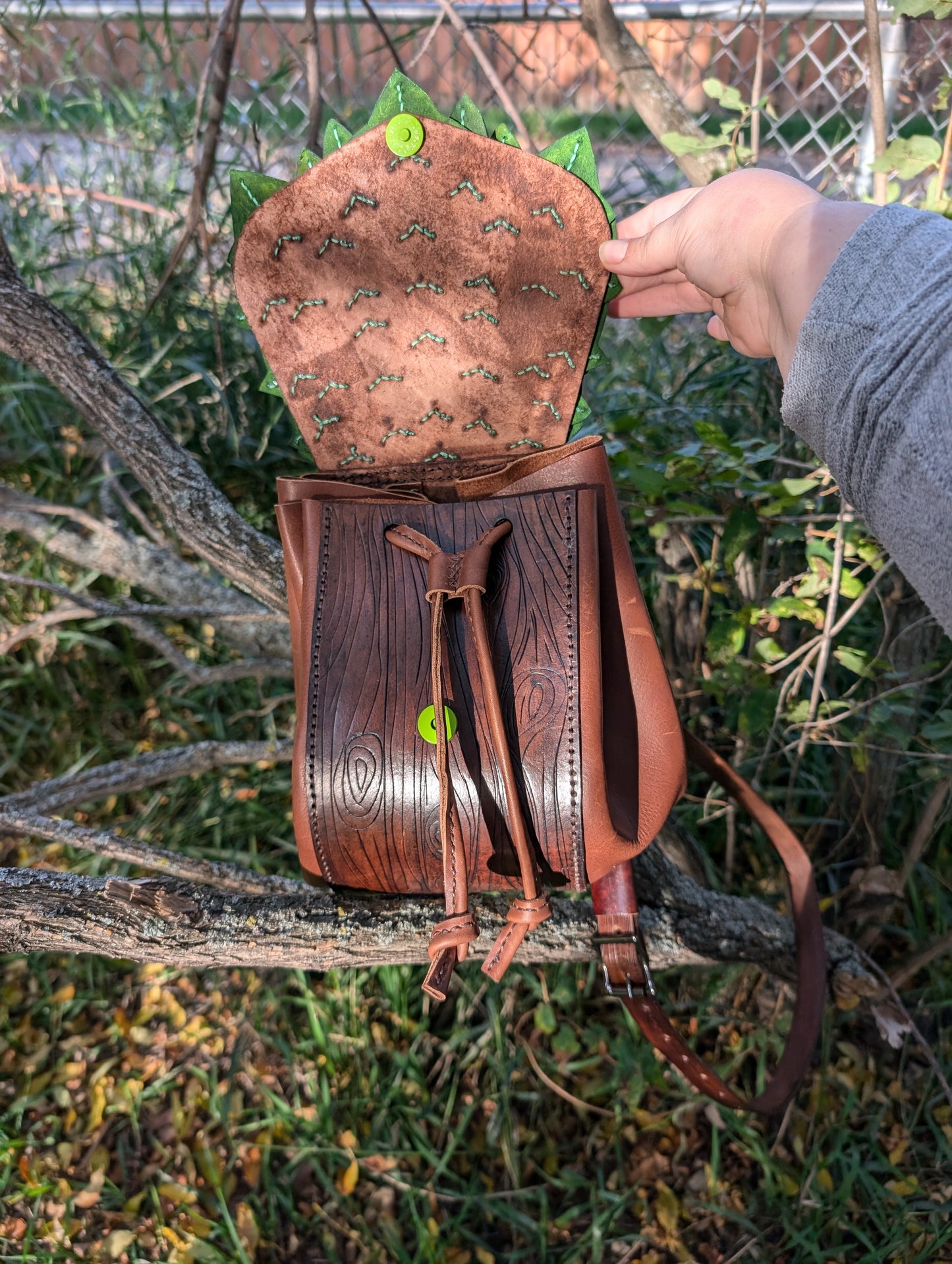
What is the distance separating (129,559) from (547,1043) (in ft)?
4.08

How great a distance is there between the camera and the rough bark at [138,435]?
1073 millimetres

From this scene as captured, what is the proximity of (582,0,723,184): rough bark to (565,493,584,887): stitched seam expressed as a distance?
0.85 m

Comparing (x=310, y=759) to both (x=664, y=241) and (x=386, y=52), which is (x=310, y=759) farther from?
(x=386, y=52)

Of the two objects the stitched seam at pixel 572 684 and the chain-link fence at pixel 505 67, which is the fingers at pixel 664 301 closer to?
the stitched seam at pixel 572 684

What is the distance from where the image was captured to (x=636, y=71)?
1456 millimetres

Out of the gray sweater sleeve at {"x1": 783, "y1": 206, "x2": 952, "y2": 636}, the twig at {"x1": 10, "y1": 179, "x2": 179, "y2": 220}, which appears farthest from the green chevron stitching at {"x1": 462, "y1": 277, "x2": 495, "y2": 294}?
the twig at {"x1": 10, "y1": 179, "x2": 179, "y2": 220}

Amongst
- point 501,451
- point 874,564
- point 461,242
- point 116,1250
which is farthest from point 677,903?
point 116,1250

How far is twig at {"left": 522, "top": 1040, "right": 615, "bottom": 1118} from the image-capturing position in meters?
1.60

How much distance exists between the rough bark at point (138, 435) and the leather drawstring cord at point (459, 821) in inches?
17.6

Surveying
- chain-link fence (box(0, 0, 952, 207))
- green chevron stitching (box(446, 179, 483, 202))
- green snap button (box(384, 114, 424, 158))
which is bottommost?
green chevron stitching (box(446, 179, 483, 202))

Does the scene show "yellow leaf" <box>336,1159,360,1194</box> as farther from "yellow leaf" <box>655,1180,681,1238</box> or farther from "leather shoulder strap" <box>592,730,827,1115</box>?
"leather shoulder strap" <box>592,730,827,1115</box>

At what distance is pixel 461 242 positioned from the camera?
36.1 inches

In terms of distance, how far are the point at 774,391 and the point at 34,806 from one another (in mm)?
1431

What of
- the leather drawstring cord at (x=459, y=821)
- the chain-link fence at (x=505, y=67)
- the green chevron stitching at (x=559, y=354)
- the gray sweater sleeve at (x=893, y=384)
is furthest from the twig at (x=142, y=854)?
the chain-link fence at (x=505, y=67)
